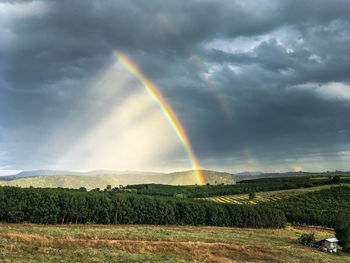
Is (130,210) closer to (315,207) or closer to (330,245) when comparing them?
(330,245)

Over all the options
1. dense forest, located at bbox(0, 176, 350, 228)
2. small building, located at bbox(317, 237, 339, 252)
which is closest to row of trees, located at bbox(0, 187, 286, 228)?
dense forest, located at bbox(0, 176, 350, 228)

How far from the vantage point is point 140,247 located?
40.5 m

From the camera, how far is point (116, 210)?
102 m

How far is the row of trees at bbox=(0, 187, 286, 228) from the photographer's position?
83375 mm

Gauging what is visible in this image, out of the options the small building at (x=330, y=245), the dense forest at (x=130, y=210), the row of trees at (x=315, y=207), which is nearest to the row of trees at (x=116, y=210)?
the dense forest at (x=130, y=210)

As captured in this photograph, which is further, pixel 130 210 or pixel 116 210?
pixel 130 210

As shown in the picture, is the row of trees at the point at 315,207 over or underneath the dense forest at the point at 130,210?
underneath

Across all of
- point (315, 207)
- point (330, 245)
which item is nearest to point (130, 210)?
point (330, 245)

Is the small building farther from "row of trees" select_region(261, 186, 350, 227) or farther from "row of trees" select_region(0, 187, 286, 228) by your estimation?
"row of trees" select_region(261, 186, 350, 227)

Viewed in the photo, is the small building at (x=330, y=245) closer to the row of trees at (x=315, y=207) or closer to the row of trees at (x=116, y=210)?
the row of trees at (x=116, y=210)

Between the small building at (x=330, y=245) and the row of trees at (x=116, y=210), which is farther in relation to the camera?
the row of trees at (x=116, y=210)

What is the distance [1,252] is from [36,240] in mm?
8888

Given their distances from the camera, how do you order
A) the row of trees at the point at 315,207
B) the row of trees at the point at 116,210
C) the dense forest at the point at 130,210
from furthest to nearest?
the row of trees at the point at 315,207 < the dense forest at the point at 130,210 < the row of trees at the point at 116,210

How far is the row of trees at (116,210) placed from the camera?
274 feet
